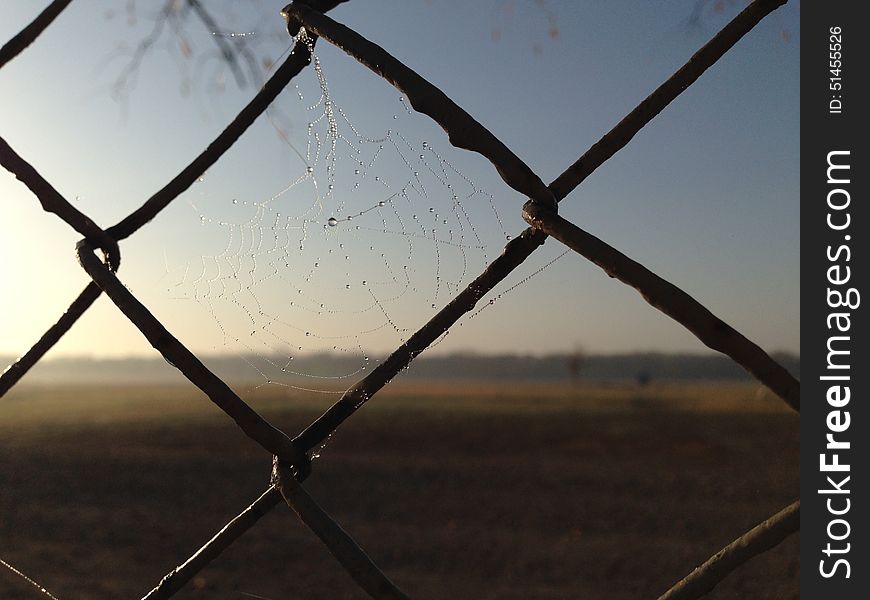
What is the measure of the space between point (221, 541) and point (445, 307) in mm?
374

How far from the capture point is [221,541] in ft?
2.57

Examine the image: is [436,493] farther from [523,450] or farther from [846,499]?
[846,499]

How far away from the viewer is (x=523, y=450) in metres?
12.2

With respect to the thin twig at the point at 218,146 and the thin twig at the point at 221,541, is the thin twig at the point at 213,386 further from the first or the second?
the thin twig at the point at 218,146

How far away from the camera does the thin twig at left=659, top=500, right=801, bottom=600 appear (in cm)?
51

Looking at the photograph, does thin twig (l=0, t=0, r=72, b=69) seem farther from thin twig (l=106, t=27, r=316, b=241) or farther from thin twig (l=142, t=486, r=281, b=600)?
thin twig (l=142, t=486, r=281, b=600)

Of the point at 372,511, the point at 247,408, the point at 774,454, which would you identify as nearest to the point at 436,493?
the point at 372,511

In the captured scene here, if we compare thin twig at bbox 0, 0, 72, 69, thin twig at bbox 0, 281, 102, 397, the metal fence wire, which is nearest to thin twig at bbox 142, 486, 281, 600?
the metal fence wire

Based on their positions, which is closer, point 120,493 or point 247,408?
point 247,408

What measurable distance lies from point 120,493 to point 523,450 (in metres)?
6.40

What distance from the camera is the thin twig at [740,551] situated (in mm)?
511

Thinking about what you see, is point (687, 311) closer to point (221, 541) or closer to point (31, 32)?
point (221, 541)

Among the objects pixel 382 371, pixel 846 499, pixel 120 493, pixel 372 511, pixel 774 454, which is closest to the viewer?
pixel 846 499

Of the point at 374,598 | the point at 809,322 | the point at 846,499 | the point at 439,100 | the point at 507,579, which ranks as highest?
the point at 439,100
